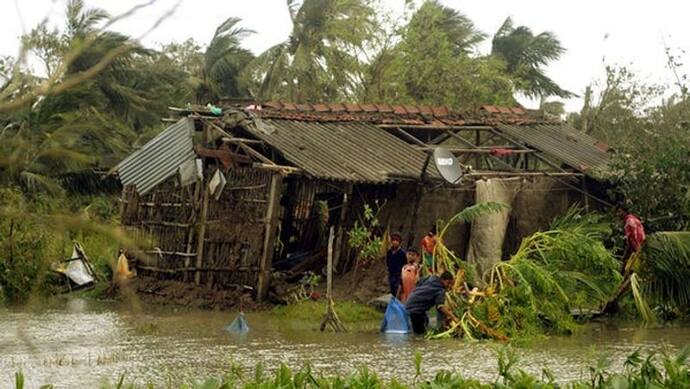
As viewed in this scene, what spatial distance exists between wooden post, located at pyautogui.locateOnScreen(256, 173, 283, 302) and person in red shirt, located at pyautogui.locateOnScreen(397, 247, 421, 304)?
98.1 inches

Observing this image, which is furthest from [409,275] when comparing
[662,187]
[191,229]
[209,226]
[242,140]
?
[662,187]

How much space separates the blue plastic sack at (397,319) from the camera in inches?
543

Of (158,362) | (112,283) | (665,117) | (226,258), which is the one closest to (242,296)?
(226,258)

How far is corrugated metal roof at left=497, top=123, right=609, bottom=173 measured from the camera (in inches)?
758

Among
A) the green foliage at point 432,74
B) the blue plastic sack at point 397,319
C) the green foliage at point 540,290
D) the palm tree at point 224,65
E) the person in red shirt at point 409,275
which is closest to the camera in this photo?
the green foliage at point 540,290

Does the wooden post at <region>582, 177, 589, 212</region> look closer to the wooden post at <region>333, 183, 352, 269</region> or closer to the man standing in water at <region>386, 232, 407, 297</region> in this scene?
the wooden post at <region>333, 183, 352, 269</region>

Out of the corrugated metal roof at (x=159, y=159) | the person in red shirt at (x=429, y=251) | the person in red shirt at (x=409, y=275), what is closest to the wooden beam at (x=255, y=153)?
the corrugated metal roof at (x=159, y=159)

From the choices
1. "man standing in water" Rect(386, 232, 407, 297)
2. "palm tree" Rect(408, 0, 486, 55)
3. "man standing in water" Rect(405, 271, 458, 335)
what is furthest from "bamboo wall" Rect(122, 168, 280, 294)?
"palm tree" Rect(408, 0, 486, 55)

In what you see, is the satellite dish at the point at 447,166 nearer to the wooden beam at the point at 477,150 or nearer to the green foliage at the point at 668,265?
the wooden beam at the point at 477,150

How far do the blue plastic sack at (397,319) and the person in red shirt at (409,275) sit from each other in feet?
1.57

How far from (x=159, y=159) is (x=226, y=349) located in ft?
21.7

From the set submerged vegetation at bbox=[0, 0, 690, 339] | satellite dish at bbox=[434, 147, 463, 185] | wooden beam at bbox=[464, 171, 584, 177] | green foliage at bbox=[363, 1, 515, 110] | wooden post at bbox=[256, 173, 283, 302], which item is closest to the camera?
submerged vegetation at bbox=[0, 0, 690, 339]

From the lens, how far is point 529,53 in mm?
34125

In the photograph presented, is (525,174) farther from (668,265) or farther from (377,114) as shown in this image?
(668,265)
